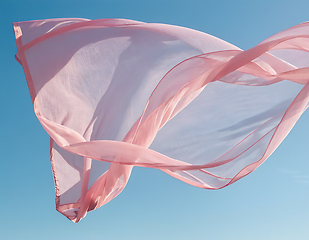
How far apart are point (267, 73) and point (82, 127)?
1337 mm

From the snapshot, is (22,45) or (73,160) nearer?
(22,45)

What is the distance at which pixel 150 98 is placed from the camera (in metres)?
2.05

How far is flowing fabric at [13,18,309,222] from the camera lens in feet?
6.35

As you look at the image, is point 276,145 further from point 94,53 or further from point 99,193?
point 94,53

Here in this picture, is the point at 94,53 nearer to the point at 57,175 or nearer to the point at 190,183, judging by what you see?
the point at 57,175

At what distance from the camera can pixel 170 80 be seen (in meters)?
2.09

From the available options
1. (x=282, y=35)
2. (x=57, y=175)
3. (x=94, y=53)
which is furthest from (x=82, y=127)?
(x=282, y=35)

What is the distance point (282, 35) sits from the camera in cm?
193

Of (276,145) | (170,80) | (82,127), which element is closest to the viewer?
(276,145)

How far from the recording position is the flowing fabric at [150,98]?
1936mm

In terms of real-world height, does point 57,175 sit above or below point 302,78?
below

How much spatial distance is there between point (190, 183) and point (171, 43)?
1.05 m

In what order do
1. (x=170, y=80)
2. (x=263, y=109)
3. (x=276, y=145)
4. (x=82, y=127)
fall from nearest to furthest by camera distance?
(x=276, y=145) < (x=170, y=80) < (x=82, y=127) < (x=263, y=109)

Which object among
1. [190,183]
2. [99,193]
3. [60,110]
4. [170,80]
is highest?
[170,80]
